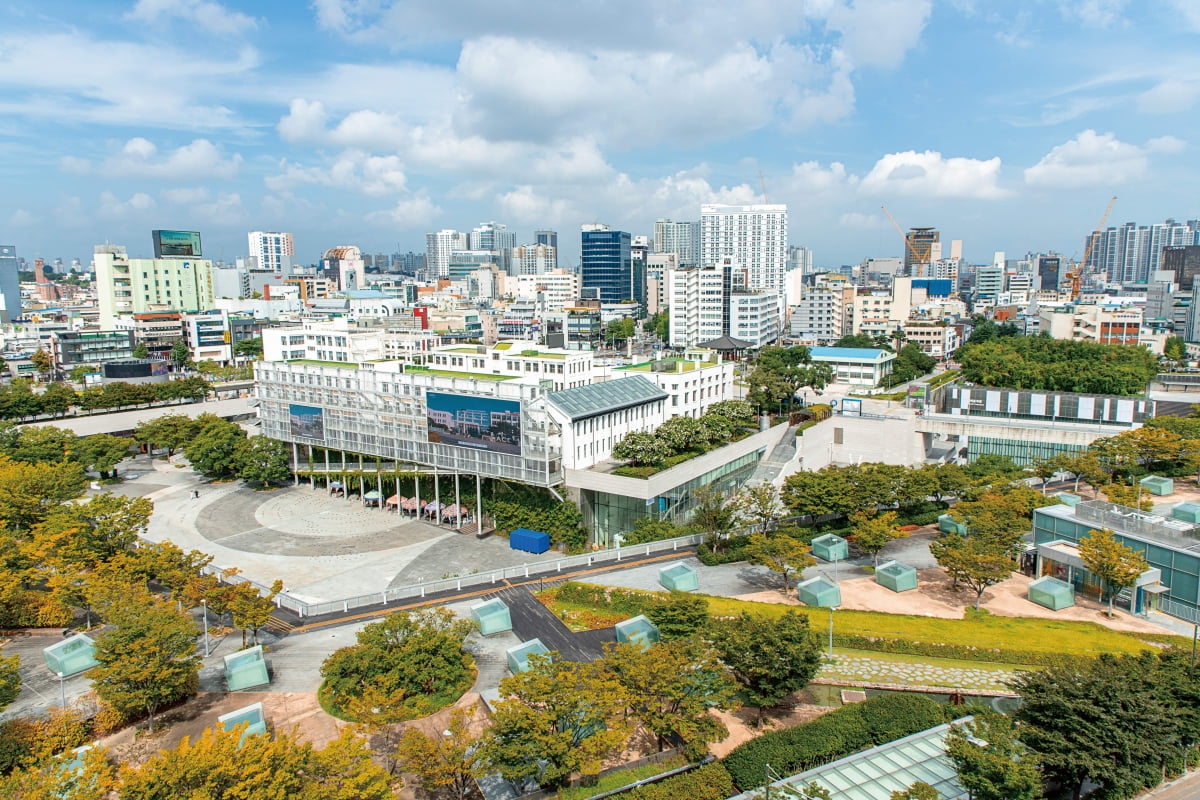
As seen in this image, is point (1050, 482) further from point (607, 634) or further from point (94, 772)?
point (94, 772)

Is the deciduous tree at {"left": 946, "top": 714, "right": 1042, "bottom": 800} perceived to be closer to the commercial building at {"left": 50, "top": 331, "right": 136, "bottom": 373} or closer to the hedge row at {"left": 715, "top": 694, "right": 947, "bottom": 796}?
the hedge row at {"left": 715, "top": 694, "right": 947, "bottom": 796}

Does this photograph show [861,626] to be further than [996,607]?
No

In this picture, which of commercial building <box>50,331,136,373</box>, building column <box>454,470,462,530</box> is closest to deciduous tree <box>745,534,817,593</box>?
building column <box>454,470,462,530</box>

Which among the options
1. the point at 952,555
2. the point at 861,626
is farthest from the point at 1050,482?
the point at 861,626

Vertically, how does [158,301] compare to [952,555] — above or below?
above

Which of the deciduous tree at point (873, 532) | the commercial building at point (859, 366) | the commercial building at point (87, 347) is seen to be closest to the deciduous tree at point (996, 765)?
the deciduous tree at point (873, 532)
